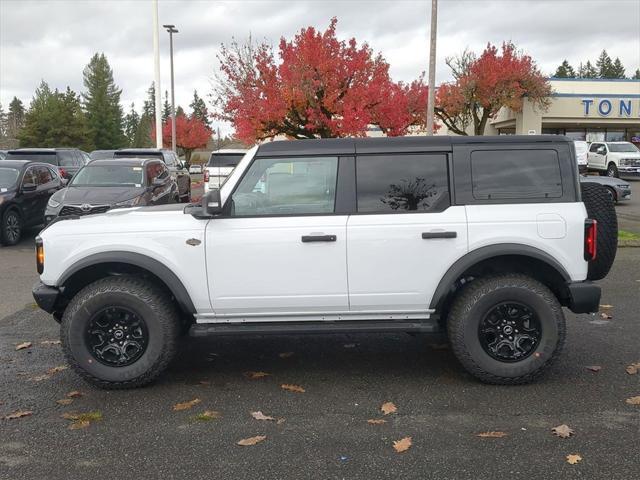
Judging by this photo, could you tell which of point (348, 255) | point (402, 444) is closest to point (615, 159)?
point (348, 255)

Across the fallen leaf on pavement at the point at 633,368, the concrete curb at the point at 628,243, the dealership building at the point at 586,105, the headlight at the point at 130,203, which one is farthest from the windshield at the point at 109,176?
the dealership building at the point at 586,105

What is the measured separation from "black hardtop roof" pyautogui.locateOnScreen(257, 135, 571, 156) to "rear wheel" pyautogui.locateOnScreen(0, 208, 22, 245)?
9.01 m

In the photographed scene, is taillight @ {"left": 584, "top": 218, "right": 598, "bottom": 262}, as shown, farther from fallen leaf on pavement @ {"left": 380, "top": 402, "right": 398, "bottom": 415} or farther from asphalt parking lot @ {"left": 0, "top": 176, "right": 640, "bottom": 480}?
fallen leaf on pavement @ {"left": 380, "top": 402, "right": 398, "bottom": 415}

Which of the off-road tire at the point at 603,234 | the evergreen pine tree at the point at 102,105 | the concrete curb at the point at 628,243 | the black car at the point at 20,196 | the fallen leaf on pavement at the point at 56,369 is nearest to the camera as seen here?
the off-road tire at the point at 603,234

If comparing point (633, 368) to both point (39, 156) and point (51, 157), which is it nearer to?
point (51, 157)

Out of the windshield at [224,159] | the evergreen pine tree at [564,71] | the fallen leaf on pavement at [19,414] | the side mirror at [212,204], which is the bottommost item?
the fallen leaf on pavement at [19,414]

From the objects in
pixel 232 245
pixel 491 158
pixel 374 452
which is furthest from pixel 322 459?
pixel 491 158

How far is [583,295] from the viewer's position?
4625 mm

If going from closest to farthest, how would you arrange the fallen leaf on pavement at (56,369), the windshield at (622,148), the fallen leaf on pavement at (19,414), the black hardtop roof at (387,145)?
1. the fallen leaf on pavement at (19,414)
2. the black hardtop roof at (387,145)
3. the fallen leaf on pavement at (56,369)
4. the windshield at (622,148)

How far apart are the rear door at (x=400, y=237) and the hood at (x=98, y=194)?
7.77 m

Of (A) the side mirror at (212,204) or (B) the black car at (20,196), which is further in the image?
(B) the black car at (20,196)

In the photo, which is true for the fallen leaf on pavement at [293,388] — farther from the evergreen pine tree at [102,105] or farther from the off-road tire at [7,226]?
the evergreen pine tree at [102,105]

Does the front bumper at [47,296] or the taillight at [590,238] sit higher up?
the taillight at [590,238]

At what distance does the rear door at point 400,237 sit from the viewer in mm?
4586
